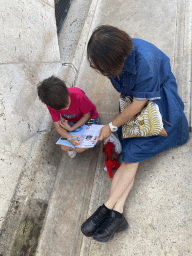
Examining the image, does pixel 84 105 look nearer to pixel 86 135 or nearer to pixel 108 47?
pixel 86 135

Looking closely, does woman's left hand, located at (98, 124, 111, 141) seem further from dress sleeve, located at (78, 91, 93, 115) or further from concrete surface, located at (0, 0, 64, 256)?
concrete surface, located at (0, 0, 64, 256)

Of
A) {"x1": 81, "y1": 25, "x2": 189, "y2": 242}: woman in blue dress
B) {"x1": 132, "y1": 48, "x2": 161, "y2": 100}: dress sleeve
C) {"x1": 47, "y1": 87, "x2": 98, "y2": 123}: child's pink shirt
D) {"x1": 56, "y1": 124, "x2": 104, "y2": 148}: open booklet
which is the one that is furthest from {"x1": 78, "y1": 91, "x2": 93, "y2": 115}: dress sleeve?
{"x1": 132, "y1": 48, "x2": 161, "y2": 100}: dress sleeve

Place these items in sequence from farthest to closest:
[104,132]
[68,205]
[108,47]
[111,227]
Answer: [68,205] → [104,132] → [111,227] → [108,47]

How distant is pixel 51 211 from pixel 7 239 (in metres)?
0.40

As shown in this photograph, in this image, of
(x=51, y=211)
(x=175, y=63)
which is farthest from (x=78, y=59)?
(x=51, y=211)

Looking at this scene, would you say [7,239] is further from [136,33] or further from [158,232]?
[136,33]

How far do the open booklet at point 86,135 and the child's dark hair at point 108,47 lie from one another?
0.75m

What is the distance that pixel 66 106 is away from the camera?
5.37ft

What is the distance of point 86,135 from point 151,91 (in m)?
0.74

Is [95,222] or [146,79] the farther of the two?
[95,222]

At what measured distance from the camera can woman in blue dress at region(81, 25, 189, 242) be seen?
1.19 metres

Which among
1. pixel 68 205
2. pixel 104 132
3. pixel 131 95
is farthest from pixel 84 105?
pixel 68 205

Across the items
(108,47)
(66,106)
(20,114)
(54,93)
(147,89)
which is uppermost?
(108,47)

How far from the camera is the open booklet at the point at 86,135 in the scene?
179cm
